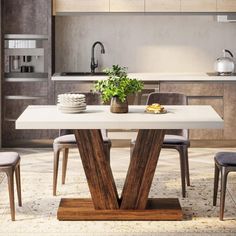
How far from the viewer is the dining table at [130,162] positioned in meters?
4.43

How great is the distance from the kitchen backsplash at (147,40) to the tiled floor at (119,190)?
1.20m

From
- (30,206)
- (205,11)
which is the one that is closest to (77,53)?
(205,11)

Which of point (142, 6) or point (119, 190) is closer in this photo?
point (119, 190)

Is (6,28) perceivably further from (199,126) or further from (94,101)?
(199,126)

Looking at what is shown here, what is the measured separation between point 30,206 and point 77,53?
321 centimetres

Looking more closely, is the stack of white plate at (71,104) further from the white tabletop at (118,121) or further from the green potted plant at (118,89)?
the green potted plant at (118,89)

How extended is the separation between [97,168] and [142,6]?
3.27m

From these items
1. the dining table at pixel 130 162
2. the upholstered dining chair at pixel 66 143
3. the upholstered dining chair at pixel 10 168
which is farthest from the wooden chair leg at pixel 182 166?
the upholstered dining chair at pixel 10 168

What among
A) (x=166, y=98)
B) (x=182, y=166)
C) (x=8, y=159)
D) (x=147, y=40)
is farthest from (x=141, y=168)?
(x=147, y=40)

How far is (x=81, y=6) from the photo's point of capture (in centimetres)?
748

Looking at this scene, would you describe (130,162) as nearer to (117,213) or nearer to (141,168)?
(141,168)

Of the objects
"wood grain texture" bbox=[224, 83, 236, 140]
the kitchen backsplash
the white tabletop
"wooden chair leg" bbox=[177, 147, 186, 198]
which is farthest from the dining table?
the kitchen backsplash

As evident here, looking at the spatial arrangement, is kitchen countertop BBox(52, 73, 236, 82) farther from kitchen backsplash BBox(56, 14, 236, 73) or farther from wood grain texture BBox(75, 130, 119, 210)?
wood grain texture BBox(75, 130, 119, 210)

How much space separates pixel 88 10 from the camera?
7496mm
